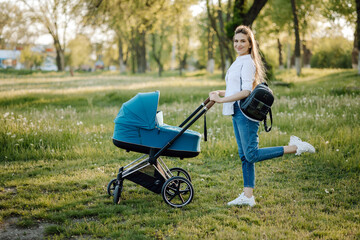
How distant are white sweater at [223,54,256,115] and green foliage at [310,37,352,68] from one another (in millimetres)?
34579

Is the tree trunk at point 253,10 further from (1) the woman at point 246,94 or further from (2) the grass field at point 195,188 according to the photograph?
(1) the woman at point 246,94

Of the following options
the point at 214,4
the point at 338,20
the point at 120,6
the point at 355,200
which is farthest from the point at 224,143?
the point at 338,20

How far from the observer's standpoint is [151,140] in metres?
3.94

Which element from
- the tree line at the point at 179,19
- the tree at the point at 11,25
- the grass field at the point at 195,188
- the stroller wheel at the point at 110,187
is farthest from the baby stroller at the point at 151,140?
the tree at the point at 11,25

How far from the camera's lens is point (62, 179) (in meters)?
5.02

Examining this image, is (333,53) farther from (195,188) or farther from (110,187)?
(110,187)

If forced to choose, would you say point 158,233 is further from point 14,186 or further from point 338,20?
point 338,20

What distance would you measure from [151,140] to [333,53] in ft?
121

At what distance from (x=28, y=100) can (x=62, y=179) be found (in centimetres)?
907

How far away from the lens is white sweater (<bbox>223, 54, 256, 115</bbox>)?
3.73 meters

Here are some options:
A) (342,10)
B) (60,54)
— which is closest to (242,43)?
(342,10)

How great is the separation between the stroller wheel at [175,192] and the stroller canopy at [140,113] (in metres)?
0.76

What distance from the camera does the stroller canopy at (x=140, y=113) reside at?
3852 millimetres

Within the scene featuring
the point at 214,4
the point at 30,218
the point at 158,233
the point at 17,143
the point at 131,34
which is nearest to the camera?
the point at 158,233
